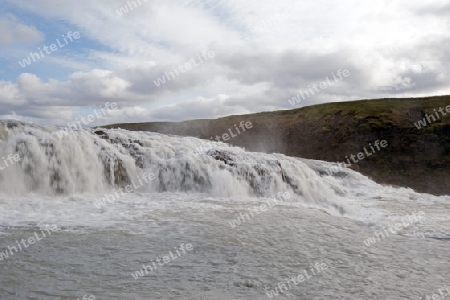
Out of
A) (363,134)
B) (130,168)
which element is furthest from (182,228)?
(363,134)

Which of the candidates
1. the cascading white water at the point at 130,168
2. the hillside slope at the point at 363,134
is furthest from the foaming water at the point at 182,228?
the hillside slope at the point at 363,134

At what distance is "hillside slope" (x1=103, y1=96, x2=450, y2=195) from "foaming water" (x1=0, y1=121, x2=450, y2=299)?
23.2 m

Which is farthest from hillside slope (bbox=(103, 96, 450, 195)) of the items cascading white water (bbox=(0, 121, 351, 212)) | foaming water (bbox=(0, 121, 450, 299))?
foaming water (bbox=(0, 121, 450, 299))

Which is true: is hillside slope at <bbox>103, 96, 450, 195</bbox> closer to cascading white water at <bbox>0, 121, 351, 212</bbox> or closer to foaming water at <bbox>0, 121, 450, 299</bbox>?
cascading white water at <bbox>0, 121, 351, 212</bbox>

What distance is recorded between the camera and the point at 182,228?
28.3 ft

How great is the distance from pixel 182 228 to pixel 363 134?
39.9 m

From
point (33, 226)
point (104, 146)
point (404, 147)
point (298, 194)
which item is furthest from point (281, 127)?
point (33, 226)

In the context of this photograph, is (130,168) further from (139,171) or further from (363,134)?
(363,134)

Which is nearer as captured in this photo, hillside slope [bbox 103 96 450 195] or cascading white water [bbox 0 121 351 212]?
cascading white water [bbox 0 121 351 212]

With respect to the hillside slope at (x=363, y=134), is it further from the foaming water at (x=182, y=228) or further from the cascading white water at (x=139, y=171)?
the foaming water at (x=182, y=228)

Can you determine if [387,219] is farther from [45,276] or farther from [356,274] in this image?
[45,276]

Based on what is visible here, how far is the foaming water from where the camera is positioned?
530 cm

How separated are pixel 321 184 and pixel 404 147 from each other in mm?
25674

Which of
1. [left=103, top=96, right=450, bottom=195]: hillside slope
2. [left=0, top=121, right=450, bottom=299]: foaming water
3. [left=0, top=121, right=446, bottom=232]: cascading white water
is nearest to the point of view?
[left=0, top=121, right=450, bottom=299]: foaming water
